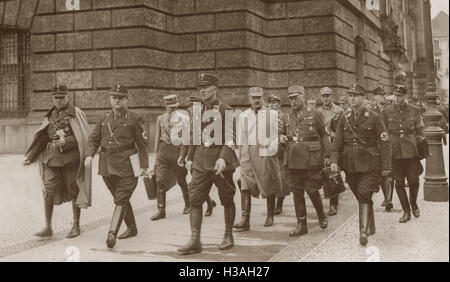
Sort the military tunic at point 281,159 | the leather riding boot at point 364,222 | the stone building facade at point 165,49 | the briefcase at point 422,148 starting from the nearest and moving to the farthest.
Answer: the leather riding boot at point 364,222, the military tunic at point 281,159, the briefcase at point 422,148, the stone building facade at point 165,49

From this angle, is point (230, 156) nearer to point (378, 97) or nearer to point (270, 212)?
point (270, 212)

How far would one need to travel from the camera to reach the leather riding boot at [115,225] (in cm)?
566

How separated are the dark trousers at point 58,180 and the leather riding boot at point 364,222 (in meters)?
3.46

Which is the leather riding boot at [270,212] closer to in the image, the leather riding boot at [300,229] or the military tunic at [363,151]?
the leather riding boot at [300,229]

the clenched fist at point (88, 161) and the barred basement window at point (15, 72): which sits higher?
the barred basement window at point (15, 72)

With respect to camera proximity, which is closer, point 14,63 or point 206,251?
point 206,251

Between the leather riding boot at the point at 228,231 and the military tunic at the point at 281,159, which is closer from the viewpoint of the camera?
the leather riding boot at the point at 228,231

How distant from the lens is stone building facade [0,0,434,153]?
1312 centimetres

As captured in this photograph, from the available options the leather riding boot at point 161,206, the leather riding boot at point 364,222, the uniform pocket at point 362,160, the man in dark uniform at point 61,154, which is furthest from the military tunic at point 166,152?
the leather riding boot at point 364,222

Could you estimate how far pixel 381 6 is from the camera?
766 inches

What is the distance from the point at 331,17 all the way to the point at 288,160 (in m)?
9.07

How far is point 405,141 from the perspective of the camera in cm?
732
